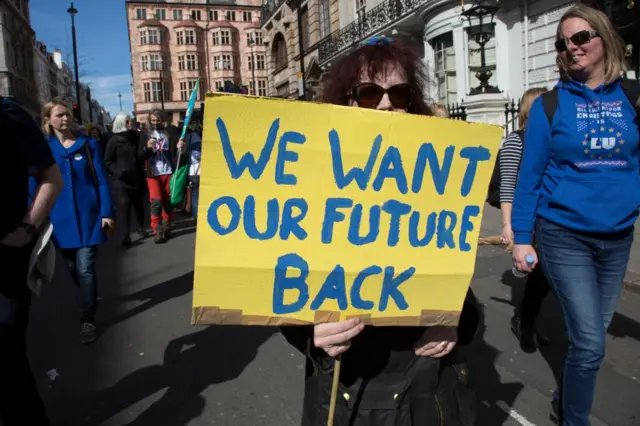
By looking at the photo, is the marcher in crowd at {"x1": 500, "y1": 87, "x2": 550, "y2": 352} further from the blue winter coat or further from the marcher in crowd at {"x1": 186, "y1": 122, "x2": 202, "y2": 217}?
the marcher in crowd at {"x1": 186, "y1": 122, "x2": 202, "y2": 217}

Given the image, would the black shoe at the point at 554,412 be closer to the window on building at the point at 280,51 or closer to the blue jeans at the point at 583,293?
the blue jeans at the point at 583,293

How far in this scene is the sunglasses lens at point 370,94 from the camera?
63.9 inches

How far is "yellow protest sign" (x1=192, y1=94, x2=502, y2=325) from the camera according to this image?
1.33m

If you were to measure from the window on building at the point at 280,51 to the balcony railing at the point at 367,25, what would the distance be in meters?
8.04

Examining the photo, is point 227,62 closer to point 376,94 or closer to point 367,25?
point 367,25

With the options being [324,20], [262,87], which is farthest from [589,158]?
[262,87]

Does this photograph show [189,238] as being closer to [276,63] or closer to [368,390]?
[368,390]

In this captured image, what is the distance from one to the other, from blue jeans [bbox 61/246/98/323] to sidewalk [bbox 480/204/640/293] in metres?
4.82

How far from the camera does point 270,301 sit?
55.6 inches

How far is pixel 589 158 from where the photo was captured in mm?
2289

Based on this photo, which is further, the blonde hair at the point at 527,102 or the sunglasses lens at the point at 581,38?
the blonde hair at the point at 527,102

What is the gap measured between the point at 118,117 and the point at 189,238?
2.21 meters

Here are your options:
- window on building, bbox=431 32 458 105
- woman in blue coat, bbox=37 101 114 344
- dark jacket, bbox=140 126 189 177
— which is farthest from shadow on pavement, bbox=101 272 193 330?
window on building, bbox=431 32 458 105

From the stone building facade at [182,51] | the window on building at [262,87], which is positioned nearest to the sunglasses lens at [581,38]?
the stone building facade at [182,51]
